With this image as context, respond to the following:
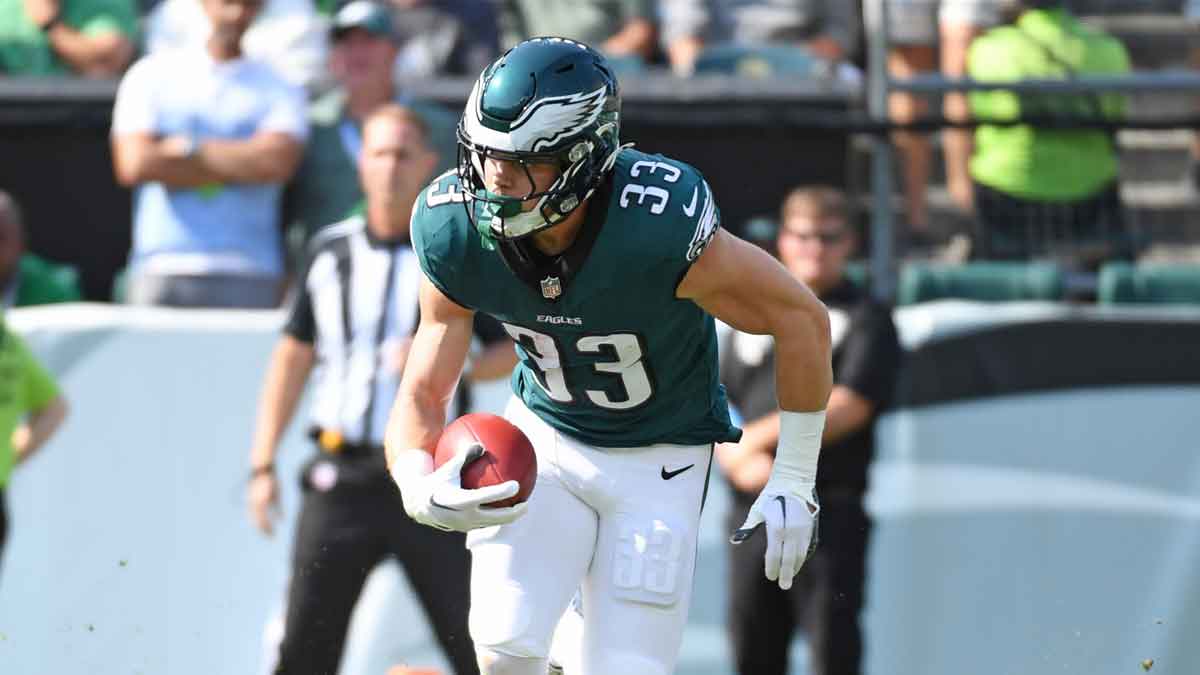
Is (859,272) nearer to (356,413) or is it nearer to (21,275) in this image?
(356,413)

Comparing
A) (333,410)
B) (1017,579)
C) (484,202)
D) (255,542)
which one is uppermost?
(484,202)

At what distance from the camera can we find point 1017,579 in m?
6.57

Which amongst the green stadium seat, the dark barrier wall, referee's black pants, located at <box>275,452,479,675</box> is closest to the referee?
referee's black pants, located at <box>275,452,479,675</box>

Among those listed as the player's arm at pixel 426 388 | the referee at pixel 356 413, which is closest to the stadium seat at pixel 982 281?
the referee at pixel 356 413

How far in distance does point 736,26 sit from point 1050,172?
65.2 inches

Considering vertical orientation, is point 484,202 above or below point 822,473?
above

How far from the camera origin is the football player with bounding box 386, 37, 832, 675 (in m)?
4.14

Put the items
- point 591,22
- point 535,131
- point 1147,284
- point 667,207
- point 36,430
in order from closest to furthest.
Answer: point 535,131, point 667,207, point 36,430, point 1147,284, point 591,22

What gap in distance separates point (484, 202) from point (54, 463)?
123 inches

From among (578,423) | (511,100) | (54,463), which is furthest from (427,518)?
(54,463)

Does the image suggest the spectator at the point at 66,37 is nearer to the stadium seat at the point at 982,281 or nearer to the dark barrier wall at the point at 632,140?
the dark barrier wall at the point at 632,140

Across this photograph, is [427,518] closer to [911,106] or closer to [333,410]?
[333,410]

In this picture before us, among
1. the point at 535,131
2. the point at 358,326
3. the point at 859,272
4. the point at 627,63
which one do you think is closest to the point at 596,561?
the point at 535,131

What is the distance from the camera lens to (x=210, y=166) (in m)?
6.95
